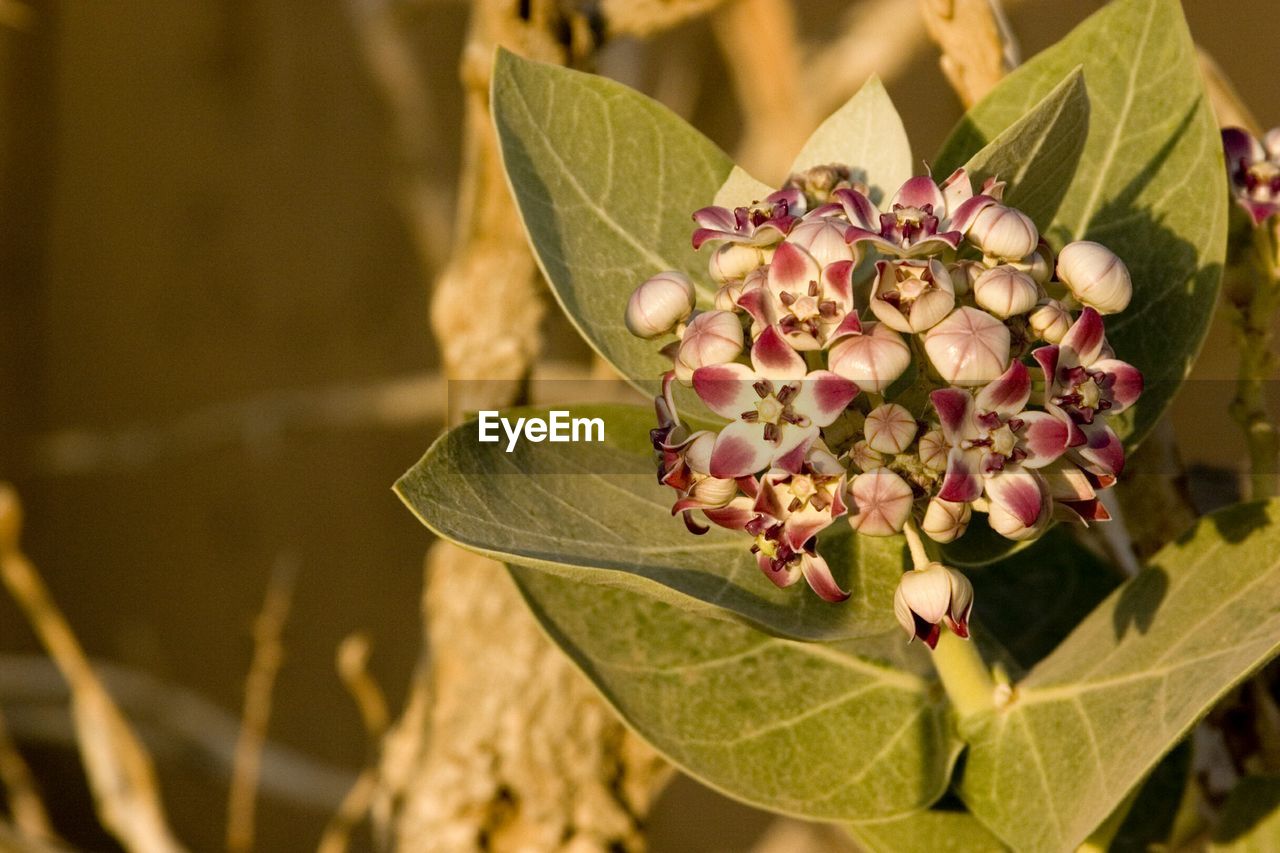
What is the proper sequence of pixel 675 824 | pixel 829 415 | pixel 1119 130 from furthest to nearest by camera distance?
1. pixel 675 824
2. pixel 1119 130
3. pixel 829 415

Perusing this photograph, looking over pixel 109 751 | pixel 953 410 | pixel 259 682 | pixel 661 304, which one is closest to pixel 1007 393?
pixel 953 410

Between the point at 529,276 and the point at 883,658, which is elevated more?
the point at 529,276

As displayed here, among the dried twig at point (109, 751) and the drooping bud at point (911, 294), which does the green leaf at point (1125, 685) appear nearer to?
the drooping bud at point (911, 294)

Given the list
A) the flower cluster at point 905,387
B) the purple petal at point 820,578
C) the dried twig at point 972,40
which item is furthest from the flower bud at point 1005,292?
the dried twig at point 972,40

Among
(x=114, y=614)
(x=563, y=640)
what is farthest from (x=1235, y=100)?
(x=114, y=614)

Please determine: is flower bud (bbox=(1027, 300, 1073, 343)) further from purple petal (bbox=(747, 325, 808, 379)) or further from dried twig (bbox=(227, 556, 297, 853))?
dried twig (bbox=(227, 556, 297, 853))

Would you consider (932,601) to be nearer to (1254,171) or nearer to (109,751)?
(1254,171)

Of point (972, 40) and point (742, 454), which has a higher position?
point (972, 40)

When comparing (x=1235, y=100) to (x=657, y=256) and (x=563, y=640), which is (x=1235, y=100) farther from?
(x=563, y=640)
